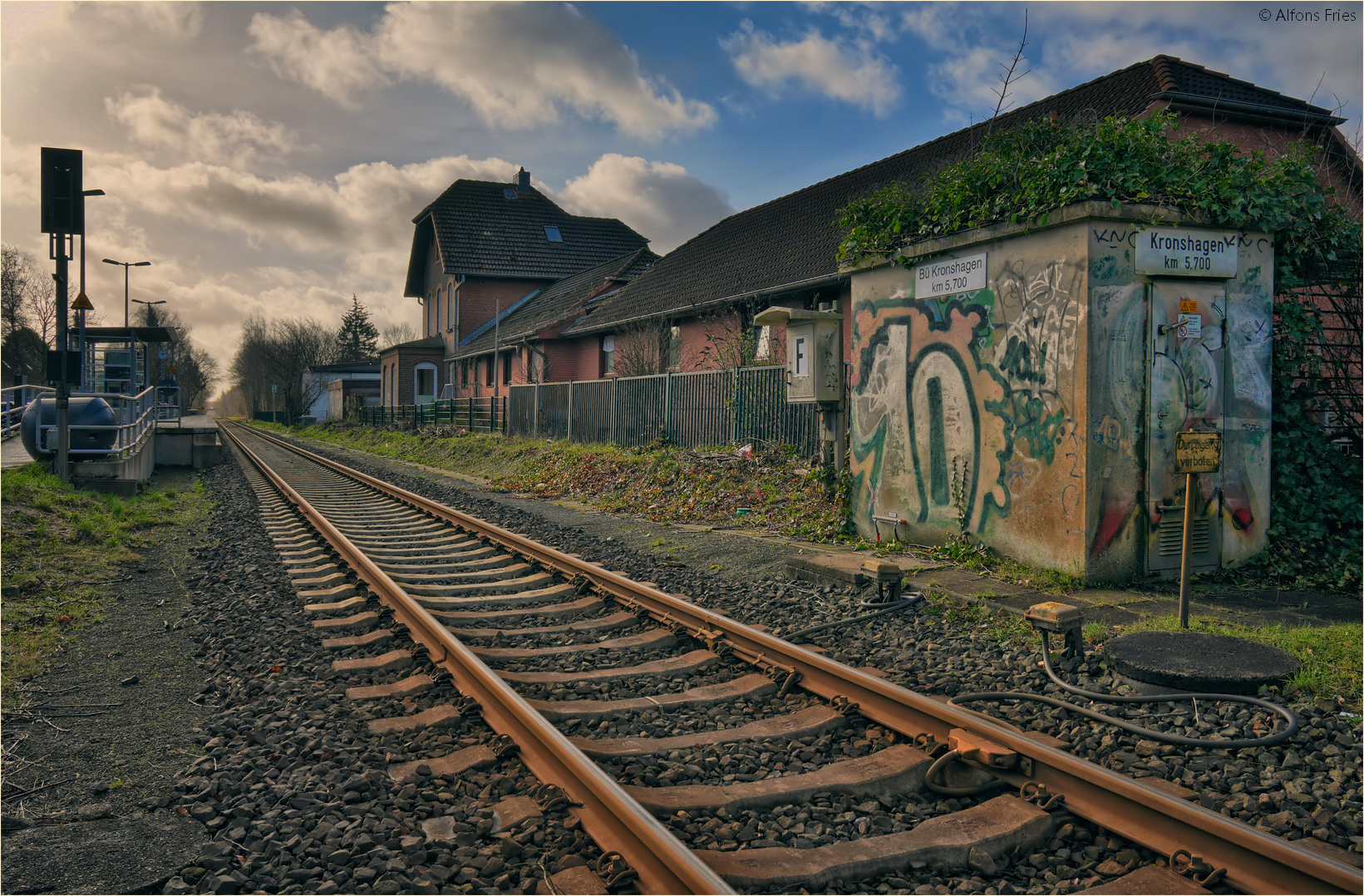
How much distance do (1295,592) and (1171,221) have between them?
325 centimetres

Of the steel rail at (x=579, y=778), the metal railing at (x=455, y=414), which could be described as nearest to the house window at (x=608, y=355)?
the metal railing at (x=455, y=414)

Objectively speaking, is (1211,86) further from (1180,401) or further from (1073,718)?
(1073,718)

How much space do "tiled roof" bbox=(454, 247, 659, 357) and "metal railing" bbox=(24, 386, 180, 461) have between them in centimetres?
1280

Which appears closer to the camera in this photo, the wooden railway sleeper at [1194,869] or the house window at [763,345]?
the wooden railway sleeper at [1194,869]

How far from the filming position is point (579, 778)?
11.3 feet

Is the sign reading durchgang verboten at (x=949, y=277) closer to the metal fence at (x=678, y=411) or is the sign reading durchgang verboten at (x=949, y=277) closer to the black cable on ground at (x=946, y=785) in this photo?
the metal fence at (x=678, y=411)

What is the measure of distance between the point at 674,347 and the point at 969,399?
635 inches

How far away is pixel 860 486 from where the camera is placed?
9703mm

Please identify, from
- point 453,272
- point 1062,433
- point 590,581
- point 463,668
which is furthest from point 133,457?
point 453,272

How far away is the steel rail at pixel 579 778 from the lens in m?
2.79

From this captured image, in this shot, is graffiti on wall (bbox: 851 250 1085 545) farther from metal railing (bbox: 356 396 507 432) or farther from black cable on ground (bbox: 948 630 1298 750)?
metal railing (bbox: 356 396 507 432)

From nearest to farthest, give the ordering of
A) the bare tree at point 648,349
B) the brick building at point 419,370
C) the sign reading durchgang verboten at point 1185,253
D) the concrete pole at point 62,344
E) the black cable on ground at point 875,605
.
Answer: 1. the black cable on ground at point 875,605
2. the sign reading durchgang verboten at point 1185,253
3. the concrete pole at point 62,344
4. the bare tree at point 648,349
5. the brick building at point 419,370

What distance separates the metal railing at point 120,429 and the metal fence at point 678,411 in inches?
371

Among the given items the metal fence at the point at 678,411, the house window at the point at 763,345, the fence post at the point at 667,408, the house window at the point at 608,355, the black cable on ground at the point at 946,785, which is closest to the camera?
the black cable on ground at the point at 946,785
